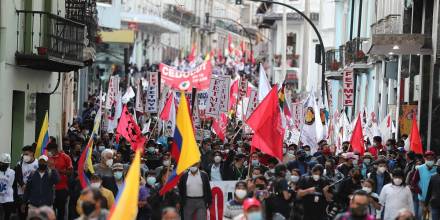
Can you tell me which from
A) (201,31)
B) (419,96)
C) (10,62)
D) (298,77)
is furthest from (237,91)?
(201,31)

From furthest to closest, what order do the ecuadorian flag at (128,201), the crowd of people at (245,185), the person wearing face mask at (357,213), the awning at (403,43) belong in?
the awning at (403,43)
the crowd of people at (245,185)
the person wearing face mask at (357,213)
the ecuadorian flag at (128,201)

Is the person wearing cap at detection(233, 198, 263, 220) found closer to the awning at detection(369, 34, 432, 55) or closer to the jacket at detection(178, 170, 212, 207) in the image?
the jacket at detection(178, 170, 212, 207)

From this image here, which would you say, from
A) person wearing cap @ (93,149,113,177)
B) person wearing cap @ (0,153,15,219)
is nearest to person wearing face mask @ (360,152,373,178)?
person wearing cap @ (93,149,113,177)

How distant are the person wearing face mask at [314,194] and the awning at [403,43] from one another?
46.7ft

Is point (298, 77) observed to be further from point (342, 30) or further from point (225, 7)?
point (225, 7)

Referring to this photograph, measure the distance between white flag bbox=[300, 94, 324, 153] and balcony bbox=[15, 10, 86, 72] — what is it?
5.38m

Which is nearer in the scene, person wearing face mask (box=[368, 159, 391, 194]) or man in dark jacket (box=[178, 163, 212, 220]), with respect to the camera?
man in dark jacket (box=[178, 163, 212, 220])

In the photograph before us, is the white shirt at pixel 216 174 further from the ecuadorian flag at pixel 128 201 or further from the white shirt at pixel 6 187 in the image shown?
the ecuadorian flag at pixel 128 201

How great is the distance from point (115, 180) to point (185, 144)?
273cm

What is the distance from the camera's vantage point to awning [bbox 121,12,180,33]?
273ft

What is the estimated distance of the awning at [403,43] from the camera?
34.2m

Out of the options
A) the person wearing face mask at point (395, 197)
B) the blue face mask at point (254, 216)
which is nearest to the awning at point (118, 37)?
the person wearing face mask at point (395, 197)

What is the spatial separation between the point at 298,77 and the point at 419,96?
47.3 metres

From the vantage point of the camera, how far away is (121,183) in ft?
68.9
